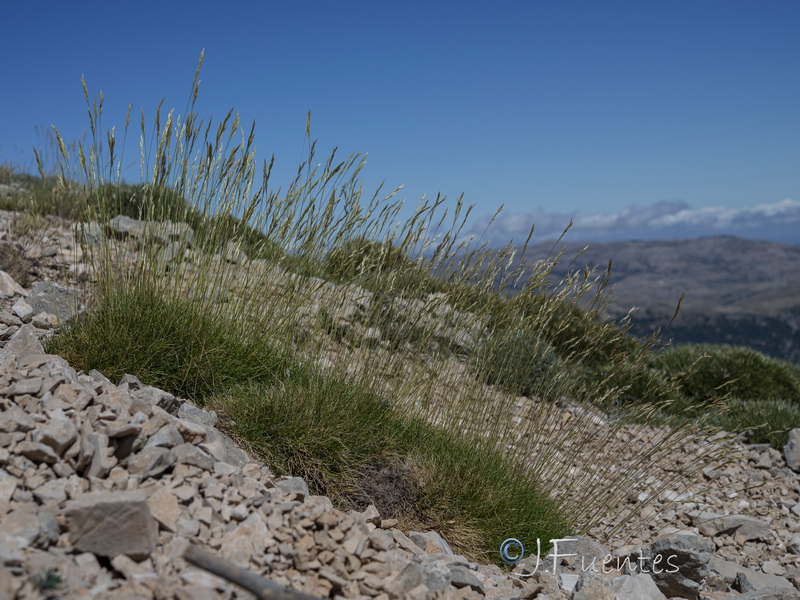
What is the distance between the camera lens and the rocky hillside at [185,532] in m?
2.16

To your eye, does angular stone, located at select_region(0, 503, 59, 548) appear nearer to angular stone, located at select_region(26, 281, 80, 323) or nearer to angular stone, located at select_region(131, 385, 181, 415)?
angular stone, located at select_region(131, 385, 181, 415)

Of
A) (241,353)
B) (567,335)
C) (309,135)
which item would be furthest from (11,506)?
(567,335)

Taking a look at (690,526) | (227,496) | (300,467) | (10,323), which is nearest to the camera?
(227,496)

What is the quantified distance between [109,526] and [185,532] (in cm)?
30

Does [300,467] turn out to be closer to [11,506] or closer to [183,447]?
[183,447]

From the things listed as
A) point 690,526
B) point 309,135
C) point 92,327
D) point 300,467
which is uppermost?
point 309,135

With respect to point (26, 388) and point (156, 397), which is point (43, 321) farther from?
point (26, 388)

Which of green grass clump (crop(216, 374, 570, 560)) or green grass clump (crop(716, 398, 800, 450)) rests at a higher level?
green grass clump (crop(216, 374, 570, 560))

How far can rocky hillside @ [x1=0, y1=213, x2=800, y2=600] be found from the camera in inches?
84.9

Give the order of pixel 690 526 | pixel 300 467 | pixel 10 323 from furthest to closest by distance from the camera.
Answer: pixel 690 526, pixel 10 323, pixel 300 467

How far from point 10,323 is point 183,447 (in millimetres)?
2649

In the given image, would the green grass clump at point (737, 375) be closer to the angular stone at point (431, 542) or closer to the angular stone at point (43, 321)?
the angular stone at point (431, 542)

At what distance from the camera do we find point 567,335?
8.55 metres

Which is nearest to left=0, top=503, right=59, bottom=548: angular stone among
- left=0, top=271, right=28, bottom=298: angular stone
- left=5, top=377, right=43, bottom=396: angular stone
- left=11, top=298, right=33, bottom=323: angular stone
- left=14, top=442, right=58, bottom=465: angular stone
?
left=14, top=442, right=58, bottom=465: angular stone
